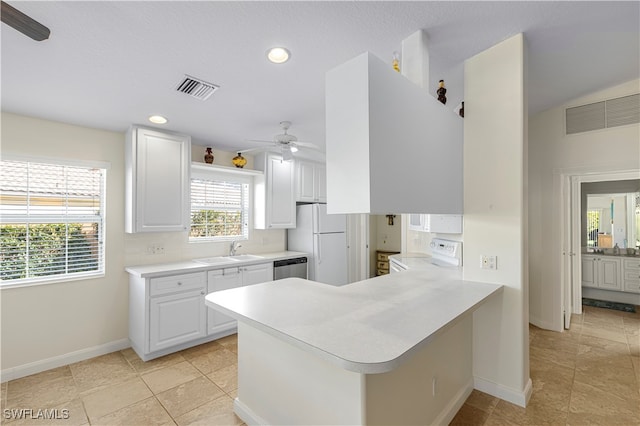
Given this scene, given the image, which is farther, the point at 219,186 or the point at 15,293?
the point at 219,186

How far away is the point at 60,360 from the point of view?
303 centimetres

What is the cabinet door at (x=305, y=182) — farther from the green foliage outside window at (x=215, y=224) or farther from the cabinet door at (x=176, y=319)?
the cabinet door at (x=176, y=319)

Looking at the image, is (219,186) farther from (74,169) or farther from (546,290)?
(546,290)

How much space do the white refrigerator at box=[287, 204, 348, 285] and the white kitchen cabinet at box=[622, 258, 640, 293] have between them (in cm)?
410

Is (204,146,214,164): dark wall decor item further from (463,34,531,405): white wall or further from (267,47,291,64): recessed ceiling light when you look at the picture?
(463,34,531,405): white wall

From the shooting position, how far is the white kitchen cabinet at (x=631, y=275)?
430 cm

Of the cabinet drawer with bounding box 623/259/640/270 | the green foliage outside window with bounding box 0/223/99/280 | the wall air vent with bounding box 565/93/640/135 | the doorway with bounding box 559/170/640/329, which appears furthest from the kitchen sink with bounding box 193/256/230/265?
the cabinet drawer with bounding box 623/259/640/270

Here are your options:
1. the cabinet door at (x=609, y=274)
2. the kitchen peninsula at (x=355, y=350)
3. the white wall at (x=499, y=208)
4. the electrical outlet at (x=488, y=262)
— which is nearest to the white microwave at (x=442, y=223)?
the white wall at (x=499, y=208)

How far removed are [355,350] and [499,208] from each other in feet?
5.45

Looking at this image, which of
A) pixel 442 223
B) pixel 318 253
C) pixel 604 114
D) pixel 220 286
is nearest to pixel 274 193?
pixel 318 253

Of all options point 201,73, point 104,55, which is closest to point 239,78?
point 201,73

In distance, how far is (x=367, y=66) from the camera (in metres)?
1.47

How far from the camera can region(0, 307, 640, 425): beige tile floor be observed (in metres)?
2.11

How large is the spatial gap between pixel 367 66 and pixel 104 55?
1.74 meters
